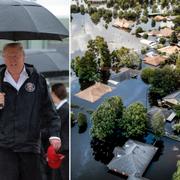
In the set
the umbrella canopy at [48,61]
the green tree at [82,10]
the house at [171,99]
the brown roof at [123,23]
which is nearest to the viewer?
the umbrella canopy at [48,61]

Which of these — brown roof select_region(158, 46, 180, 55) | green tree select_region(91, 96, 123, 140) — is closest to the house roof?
green tree select_region(91, 96, 123, 140)

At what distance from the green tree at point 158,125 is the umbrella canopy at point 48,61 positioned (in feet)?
11.3

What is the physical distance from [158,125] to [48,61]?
3.50 meters

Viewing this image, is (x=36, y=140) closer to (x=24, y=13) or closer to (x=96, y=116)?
(x=24, y=13)

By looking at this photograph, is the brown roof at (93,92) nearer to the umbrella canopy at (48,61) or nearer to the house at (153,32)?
the house at (153,32)

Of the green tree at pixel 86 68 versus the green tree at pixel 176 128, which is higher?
the green tree at pixel 86 68

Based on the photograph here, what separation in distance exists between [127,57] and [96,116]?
253cm

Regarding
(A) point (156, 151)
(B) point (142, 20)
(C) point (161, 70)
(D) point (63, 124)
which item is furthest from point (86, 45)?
(D) point (63, 124)

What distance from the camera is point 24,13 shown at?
998mm

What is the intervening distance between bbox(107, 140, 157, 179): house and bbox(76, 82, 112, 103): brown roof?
A: 1.28 metres

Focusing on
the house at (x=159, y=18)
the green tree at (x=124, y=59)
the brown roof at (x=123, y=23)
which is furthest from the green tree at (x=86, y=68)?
the house at (x=159, y=18)

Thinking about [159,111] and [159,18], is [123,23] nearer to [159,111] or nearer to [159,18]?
[159,18]

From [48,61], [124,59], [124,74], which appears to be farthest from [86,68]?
[48,61]

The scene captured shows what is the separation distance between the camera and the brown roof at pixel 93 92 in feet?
18.1
